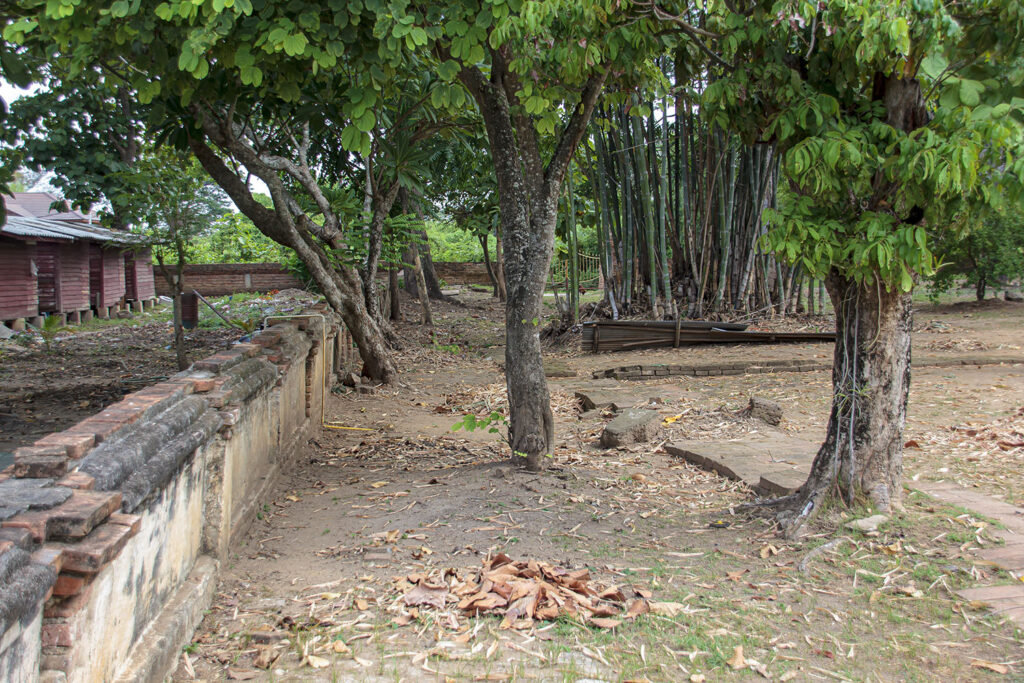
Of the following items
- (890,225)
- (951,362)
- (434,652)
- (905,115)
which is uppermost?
(905,115)

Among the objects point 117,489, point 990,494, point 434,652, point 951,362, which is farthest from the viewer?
point 951,362

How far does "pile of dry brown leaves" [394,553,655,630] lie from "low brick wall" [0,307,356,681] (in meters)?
0.90

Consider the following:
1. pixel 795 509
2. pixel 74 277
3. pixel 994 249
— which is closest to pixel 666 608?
pixel 795 509

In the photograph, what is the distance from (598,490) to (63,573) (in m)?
3.35

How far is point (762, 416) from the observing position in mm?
6621

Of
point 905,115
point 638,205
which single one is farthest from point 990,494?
point 638,205

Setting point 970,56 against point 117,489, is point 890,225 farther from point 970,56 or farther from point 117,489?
point 117,489

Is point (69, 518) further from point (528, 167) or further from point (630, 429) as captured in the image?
point (630, 429)

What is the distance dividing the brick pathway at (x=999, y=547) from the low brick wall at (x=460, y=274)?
75.4 ft

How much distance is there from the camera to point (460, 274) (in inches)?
1077

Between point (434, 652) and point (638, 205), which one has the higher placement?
point (638, 205)

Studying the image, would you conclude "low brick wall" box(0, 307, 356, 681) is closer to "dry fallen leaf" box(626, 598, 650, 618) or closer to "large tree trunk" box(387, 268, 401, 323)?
"dry fallen leaf" box(626, 598, 650, 618)

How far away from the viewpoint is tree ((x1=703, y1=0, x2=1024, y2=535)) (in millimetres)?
3053

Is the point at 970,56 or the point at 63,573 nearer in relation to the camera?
the point at 63,573
